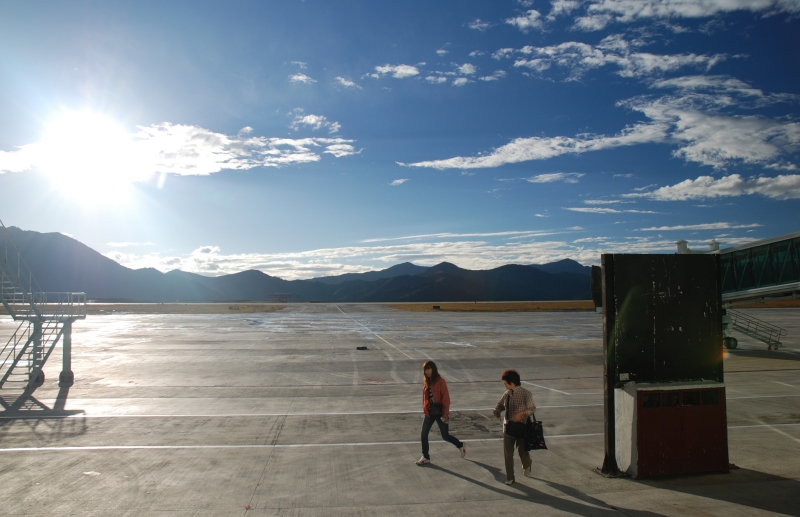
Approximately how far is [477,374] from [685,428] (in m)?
11.4

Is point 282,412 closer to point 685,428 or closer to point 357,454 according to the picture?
point 357,454

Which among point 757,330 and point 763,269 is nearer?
point 763,269

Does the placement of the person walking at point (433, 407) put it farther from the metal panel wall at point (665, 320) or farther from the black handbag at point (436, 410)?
the metal panel wall at point (665, 320)

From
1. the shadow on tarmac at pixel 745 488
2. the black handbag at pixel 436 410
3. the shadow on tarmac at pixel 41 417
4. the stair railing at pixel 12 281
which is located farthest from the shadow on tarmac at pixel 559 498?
the stair railing at pixel 12 281

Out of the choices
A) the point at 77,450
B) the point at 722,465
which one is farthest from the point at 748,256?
the point at 77,450

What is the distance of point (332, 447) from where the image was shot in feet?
33.2

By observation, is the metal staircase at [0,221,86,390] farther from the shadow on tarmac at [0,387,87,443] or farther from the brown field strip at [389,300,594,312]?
the brown field strip at [389,300,594,312]

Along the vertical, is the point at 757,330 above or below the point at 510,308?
above

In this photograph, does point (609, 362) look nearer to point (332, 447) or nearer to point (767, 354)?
point (332, 447)

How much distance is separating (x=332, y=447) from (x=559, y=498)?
4.50 meters

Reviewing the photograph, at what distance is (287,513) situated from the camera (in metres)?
6.94

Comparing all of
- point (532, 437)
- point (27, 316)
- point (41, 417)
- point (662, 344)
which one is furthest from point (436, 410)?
point (27, 316)

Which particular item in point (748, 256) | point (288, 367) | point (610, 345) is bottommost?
point (288, 367)

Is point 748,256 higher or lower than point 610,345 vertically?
higher
